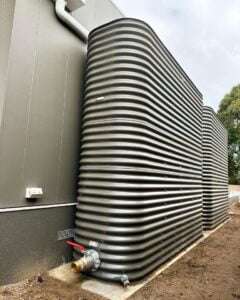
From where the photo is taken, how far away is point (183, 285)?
115 inches

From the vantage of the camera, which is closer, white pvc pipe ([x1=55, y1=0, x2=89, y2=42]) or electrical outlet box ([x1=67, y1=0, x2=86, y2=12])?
white pvc pipe ([x1=55, y1=0, x2=89, y2=42])

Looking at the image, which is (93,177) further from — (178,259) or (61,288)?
(178,259)

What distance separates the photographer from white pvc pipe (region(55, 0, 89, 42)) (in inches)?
130

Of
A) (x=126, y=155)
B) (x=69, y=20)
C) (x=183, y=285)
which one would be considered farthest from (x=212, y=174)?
(x=69, y=20)

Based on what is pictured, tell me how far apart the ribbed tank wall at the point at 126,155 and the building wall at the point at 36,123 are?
0.83 feet

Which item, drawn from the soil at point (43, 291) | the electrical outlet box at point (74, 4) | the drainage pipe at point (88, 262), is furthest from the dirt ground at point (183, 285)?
the electrical outlet box at point (74, 4)

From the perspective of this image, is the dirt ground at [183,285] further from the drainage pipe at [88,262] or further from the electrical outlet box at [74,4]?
the electrical outlet box at [74,4]

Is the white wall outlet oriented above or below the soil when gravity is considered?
above

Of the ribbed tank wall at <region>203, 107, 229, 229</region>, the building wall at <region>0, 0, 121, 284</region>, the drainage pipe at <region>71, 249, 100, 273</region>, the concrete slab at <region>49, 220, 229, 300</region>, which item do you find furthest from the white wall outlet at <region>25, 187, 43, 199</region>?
the ribbed tank wall at <region>203, 107, 229, 229</region>

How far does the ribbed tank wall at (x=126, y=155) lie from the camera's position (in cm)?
288

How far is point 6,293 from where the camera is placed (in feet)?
7.91

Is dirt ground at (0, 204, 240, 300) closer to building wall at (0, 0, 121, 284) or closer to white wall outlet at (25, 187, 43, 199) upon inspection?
building wall at (0, 0, 121, 284)

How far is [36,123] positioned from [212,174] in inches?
207

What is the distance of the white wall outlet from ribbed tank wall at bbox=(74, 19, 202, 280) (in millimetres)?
561
